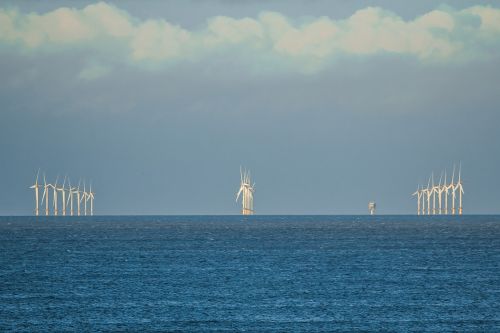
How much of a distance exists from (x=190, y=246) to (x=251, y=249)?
14657mm

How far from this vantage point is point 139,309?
72.3 metres

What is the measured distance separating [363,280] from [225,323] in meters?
32.3

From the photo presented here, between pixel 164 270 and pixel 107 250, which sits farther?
pixel 107 250

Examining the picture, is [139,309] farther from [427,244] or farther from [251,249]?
[427,244]

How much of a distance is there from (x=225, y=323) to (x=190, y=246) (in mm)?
101498

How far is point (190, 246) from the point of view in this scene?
6555 inches

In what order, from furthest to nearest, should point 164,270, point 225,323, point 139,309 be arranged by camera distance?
point 164,270
point 139,309
point 225,323

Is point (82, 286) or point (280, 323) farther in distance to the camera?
point (82, 286)

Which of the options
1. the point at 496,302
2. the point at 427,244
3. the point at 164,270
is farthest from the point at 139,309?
the point at 427,244

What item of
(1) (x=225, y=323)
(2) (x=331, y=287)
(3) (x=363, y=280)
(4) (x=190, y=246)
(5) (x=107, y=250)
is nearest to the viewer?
(1) (x=225, y=323)

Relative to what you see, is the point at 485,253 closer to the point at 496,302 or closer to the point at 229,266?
the point at 229,266

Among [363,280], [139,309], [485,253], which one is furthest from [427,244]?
[139,309]

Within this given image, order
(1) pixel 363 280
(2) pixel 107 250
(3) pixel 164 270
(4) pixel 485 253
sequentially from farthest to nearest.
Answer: (2) pixel 107 250, (4) pixel 485 253, (3) pixel 164 270, (1) pixel 363 280

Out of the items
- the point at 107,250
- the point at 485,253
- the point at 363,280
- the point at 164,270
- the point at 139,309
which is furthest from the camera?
the point at 107,250
